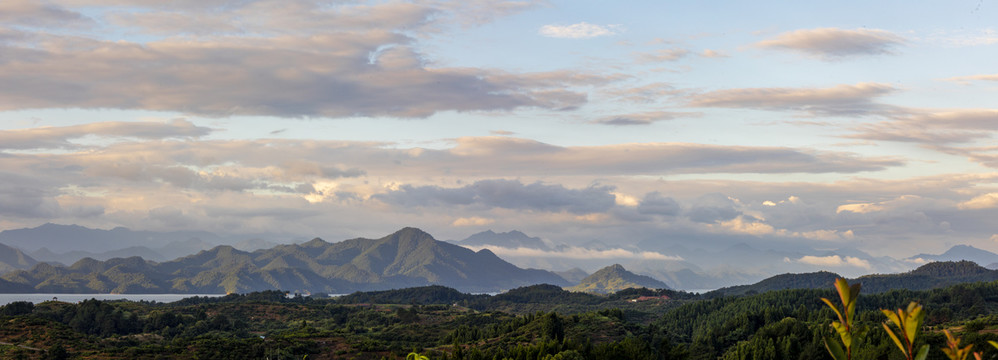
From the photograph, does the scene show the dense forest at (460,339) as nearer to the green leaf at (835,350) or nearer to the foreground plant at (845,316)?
the foreground plant at (845,316)

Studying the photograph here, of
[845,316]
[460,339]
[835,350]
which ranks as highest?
[845,316]

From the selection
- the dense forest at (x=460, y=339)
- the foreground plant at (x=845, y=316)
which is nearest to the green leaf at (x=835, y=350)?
the foreground plant at (x=845, y=316)

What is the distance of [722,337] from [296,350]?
277ft

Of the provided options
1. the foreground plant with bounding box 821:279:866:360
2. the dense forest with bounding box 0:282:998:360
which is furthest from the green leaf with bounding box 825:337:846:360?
the dense forest with bounding box 0:282:998:360

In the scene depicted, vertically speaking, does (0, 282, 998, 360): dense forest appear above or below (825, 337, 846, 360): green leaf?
below

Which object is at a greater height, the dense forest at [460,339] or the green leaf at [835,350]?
the green leaf at [835,350]

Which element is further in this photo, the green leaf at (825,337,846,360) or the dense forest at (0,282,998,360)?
the dense forest at (0,282,998,360)

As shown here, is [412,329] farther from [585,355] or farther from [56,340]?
[585,355]

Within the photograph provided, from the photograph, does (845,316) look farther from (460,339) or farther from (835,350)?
(460,339)

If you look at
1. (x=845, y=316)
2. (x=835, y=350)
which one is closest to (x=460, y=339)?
(x=835, y=350)

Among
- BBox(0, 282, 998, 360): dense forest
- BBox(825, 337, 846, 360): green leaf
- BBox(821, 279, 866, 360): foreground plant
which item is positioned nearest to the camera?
BBox(821, 279, 866, 360): foreground plant

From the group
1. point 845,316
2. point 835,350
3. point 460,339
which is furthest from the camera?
point 460,339

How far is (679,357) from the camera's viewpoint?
9969 centimetres

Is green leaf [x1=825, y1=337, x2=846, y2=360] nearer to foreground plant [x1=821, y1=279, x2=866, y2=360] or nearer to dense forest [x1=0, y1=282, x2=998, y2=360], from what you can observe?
foreground plant [x1=821, y1=279, x2=866, y2=360]
